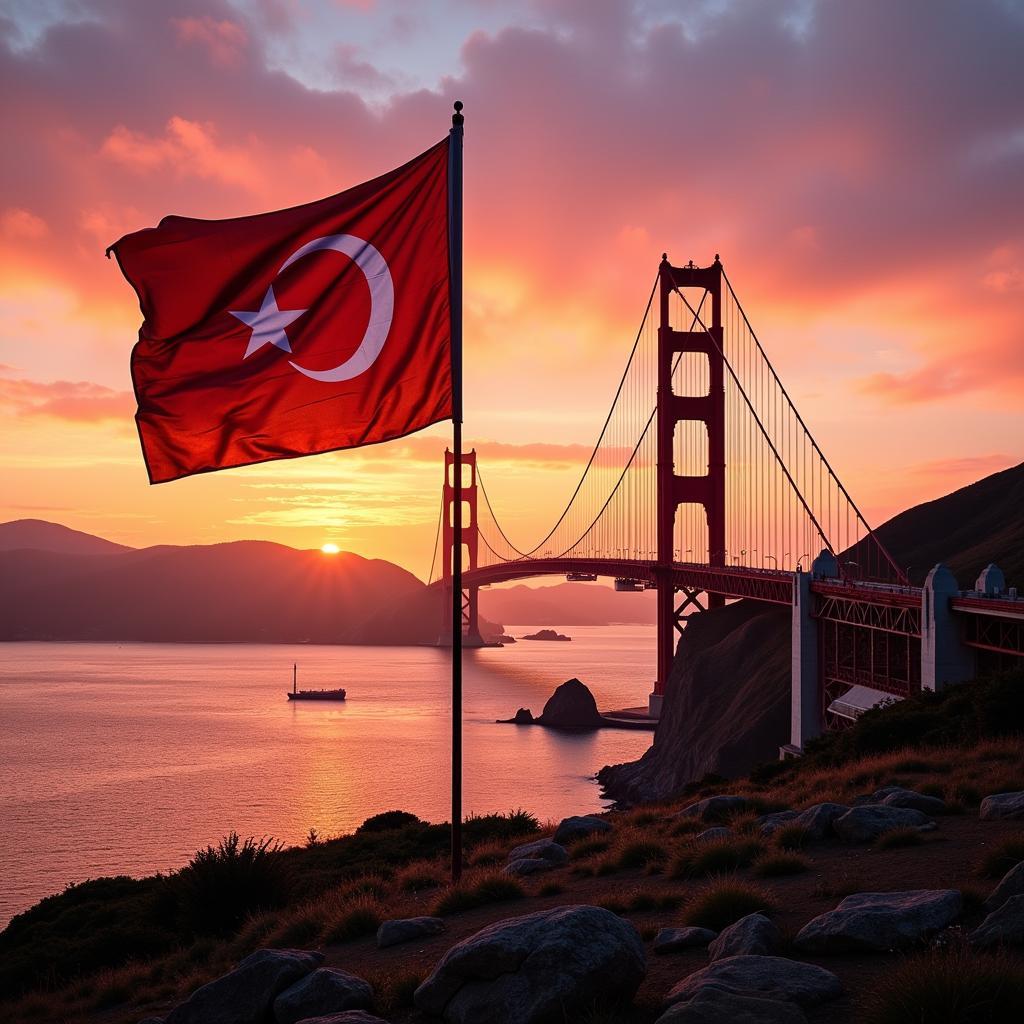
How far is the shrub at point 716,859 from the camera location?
1072 cm

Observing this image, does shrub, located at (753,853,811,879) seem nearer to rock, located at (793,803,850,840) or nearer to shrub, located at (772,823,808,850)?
shrub, located at (772,823,808,850)

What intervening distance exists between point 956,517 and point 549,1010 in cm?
8734

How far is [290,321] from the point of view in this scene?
11484mm

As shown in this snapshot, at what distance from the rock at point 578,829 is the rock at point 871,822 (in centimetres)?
467

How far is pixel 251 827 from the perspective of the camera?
160 feet

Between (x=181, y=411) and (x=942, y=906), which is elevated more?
(x=181, y=411)

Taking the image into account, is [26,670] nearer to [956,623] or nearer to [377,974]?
[956,623]

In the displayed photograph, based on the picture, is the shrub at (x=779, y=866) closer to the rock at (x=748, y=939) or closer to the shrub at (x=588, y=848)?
the rock at (x=748, y=939)

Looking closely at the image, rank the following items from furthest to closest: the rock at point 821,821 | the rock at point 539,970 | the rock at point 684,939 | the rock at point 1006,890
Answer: the rock at point 821,821
the rock at point 684,939
the rock at point 1006,890
the rock at point 539,970

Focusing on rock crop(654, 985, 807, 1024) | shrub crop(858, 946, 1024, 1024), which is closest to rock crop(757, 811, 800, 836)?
shrub crop(858, 946, 1024, 1024)

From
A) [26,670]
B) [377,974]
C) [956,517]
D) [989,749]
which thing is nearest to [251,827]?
[989,749]

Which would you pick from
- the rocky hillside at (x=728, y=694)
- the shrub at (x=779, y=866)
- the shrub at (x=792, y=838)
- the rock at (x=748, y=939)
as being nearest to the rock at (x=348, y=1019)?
the rock at (x=748, y=939)

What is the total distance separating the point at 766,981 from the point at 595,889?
16.4 ft

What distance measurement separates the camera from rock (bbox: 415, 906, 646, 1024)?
260 inches
